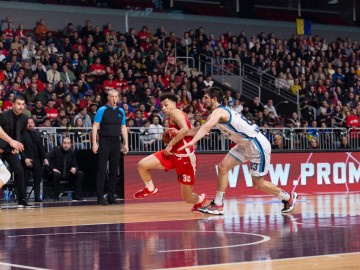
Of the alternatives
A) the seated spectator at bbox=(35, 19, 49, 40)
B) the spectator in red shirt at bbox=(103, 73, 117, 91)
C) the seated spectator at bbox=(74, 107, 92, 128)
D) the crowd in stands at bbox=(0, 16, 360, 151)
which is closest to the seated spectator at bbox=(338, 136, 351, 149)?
the crowd in stands at bbox=(0, 16, 360, 151)

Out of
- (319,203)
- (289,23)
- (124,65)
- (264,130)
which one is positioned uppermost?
(289,23)

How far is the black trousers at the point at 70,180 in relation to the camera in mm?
19984

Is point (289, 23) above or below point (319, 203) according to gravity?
above

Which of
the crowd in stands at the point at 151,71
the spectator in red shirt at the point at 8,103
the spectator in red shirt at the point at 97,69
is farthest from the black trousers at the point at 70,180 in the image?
the spectator in red shirt at the point at 97,69

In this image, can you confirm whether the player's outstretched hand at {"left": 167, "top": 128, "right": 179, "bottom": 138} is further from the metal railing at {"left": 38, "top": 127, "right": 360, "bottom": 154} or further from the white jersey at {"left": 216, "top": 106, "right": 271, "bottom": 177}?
the metal railing at {"left": 38, "top": 127, "right": 360, "bottom": 154}

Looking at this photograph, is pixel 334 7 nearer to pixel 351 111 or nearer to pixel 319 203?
pixel 351 111

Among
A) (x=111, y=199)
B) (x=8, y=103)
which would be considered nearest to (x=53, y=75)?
(x=8, y=103)

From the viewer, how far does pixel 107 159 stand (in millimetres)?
18391

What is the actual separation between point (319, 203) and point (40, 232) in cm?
773

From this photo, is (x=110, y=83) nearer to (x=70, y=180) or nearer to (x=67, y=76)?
(x=67, y=76)

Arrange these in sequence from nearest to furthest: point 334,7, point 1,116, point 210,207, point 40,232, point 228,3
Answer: point 40,232
point 210,207
point 1,116
point 228,3
point 334,7

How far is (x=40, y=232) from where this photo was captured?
1119 cm

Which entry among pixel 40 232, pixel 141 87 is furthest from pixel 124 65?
Answer: pixel 40 232

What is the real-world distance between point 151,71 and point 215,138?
6815 millimetres
